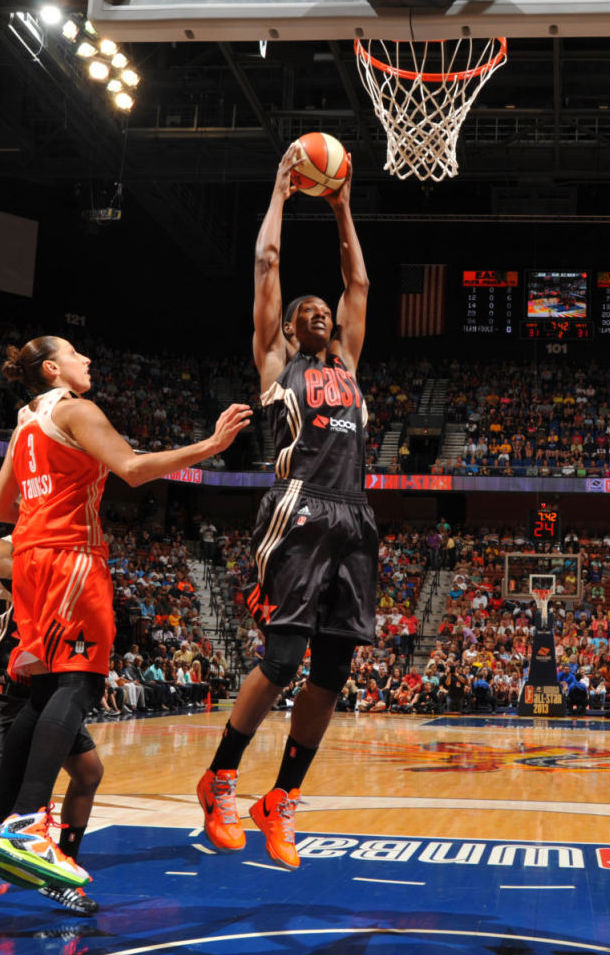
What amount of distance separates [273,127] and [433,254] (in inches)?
411

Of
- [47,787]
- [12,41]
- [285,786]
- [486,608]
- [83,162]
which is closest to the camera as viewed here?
[47,787]

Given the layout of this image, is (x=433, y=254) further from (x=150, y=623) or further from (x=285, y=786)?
(x=285, y=786)

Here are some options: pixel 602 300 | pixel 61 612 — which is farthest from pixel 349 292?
pixel 602 300

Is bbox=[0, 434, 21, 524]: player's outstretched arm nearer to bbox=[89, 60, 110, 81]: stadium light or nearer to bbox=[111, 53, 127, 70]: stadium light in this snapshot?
bbox=[111, 53, 127, 70]: stadium light

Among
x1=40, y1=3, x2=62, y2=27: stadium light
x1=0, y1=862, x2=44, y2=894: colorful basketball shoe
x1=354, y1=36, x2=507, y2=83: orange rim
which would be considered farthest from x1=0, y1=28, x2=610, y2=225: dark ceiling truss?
x1=0, y1=862, x2=44, y2=894: colorful basketball shoe

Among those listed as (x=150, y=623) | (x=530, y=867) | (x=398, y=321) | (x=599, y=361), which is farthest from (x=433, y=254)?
(x=530, y=867)

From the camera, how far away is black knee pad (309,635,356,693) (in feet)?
12.9

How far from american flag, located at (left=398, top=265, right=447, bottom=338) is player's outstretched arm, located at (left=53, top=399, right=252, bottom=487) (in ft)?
88.3

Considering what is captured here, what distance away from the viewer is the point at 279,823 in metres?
3.82

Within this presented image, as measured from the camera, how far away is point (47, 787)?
3.37 meters

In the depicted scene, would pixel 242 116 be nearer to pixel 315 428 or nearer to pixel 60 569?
pixel 315 428

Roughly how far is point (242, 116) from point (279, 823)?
67.1 ft

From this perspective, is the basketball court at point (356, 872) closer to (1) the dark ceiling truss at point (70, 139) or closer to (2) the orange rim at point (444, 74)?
(2) the orange rim at point (444, 74)

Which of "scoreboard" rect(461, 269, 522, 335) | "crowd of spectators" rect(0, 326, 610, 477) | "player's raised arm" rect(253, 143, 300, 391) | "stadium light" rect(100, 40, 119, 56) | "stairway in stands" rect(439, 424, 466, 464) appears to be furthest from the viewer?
"stairway in stands" rect(439, 424, 466, 464)
